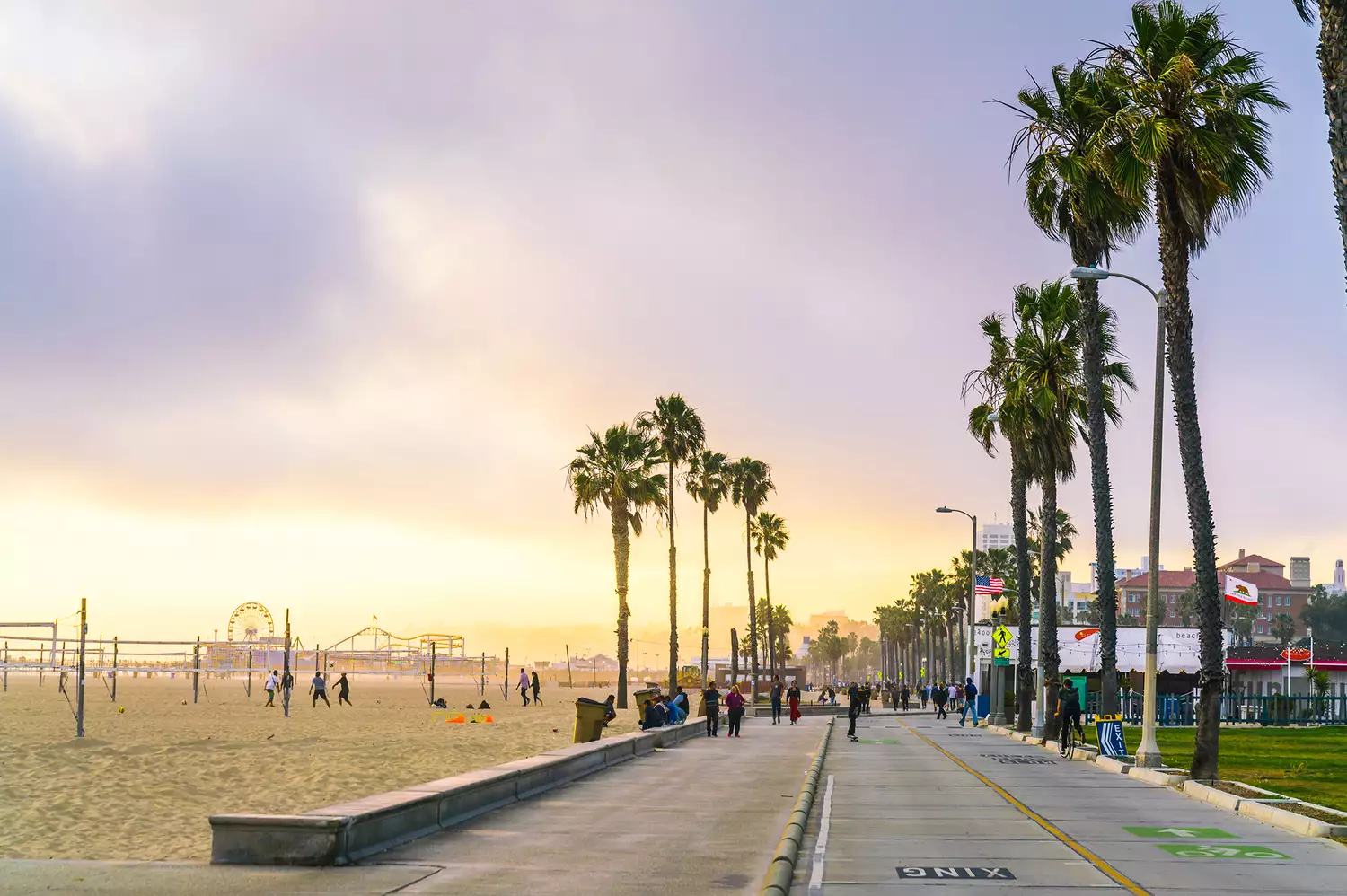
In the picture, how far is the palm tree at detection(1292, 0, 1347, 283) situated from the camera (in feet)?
57.9

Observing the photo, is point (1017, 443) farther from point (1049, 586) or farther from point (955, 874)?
point (955, 874)

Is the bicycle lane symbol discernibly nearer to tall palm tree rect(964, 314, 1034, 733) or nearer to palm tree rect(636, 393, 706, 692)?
tall palm tree rect(964, 314, 1034, 733)

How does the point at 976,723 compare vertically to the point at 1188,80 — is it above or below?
below

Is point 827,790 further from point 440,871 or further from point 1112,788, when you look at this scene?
point 440,871

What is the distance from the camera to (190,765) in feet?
94.4

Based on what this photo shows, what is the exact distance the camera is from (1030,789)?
23.9 m

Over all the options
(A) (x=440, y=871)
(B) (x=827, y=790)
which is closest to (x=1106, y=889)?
(A) (x=440, y=871)

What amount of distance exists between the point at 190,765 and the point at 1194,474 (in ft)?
73.6

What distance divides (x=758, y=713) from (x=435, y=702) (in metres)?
17.5

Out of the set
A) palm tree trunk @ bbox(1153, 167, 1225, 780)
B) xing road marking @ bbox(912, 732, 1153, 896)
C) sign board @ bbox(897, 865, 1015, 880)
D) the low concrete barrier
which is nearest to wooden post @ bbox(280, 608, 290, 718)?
xing road marking @ bbox(912, 732, 1153, 896)

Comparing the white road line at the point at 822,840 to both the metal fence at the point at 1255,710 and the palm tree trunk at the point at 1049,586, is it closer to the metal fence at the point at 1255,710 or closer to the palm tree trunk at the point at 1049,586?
the palm tree trunk at the point at 1049,586

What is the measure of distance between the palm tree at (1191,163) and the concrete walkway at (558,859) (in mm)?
10284

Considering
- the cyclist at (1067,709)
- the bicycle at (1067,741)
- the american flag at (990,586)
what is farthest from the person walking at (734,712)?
the american flag at (990,586)

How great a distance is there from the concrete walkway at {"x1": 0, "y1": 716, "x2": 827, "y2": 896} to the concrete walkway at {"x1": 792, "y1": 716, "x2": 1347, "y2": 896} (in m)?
0.93
